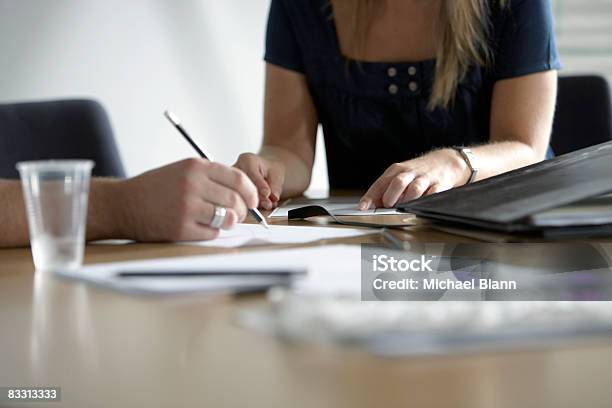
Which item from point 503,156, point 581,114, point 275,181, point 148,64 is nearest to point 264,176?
point 275,181

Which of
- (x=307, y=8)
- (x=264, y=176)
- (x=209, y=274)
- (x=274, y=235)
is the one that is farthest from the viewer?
(x=307, y=8)

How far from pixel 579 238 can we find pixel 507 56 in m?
0.90

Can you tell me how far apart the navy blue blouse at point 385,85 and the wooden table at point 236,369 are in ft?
4.00

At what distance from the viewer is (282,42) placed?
76.4 inches

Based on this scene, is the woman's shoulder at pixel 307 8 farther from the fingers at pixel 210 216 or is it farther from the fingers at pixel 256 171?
the fingers at pixel 210 216

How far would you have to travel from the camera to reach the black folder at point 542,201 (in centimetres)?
89

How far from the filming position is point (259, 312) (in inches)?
24.1

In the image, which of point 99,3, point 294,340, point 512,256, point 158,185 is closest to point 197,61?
point 99,3

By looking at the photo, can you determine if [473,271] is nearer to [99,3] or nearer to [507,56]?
[507,56]

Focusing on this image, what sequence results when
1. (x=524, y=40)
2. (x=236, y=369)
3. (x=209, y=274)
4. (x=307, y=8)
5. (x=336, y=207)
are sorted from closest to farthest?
(x=236, y=369) < (x=209, y=274) < (x=336, y=207) < (x=524, y=40) < (x=307, y=8)

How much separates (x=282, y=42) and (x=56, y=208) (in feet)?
3.93

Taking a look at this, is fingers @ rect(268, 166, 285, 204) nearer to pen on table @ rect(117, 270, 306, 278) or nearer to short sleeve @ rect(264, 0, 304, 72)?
short sleeve @ rect(264, 0, 304, 72)

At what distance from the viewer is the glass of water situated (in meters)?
0.80

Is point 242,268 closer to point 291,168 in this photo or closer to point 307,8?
point 291,168
